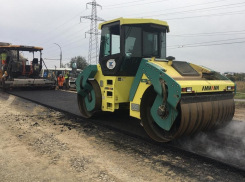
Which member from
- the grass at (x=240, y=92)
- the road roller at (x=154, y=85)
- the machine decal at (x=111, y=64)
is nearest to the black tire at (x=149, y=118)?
the road roller at (x=154, y=85)

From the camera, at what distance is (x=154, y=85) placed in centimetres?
398

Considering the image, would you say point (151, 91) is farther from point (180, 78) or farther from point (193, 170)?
point (193, 170)

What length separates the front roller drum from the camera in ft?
12.1

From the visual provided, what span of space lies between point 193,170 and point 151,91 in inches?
61.3

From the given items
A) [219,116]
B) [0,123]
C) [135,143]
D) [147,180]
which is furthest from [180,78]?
[0,123]

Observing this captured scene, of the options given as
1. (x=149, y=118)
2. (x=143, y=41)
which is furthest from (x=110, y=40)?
(x=149, y=118)

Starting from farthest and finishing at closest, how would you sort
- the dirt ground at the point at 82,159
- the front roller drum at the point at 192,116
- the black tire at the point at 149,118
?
the black tire at the point at 149,118 → the front roller drum at the point at 192,116 → the dirt ground at the point at 82,159

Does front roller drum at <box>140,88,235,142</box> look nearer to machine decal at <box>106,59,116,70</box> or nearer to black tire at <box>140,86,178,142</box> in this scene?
black tire at <box>140,86,178,142</box>

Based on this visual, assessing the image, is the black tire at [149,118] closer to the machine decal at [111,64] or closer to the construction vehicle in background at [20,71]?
the machine decal at [111,64]

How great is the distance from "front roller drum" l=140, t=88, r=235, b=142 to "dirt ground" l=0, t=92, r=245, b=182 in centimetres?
39

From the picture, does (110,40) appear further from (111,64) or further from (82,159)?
(82,159)

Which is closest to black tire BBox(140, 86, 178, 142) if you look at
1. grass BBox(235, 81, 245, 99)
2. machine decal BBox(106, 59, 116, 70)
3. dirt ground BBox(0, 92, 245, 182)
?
dirt ground BBox(0, 92, 245, 182)

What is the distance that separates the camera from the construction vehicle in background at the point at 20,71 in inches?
557

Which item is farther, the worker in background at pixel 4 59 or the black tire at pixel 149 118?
the worker in background at pixel 4 59
